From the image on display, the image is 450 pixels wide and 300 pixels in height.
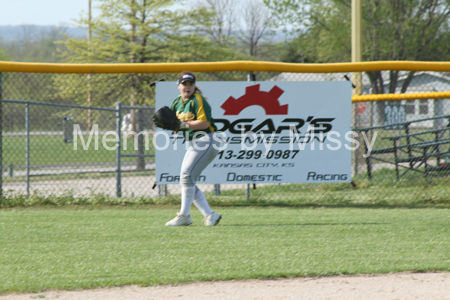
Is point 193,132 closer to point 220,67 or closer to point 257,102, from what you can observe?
point 257,102

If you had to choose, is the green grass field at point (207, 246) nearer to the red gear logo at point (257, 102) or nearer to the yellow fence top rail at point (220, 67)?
the red gear logo at point (257, 102)

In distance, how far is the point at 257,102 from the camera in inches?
267

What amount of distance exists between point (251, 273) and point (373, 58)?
26067 mm

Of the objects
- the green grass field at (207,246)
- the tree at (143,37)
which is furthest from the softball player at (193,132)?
the tree at (143,37)

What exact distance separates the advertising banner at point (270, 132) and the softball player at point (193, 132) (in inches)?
62.2

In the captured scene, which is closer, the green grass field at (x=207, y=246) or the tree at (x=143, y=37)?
the green grass field at (x=207, y=246)

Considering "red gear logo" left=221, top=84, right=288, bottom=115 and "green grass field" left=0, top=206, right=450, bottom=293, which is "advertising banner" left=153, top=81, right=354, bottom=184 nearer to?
"red gear logo" left=221, top=84, right=288, bottom=115

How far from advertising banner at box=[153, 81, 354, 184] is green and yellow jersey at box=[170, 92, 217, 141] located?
1641mm

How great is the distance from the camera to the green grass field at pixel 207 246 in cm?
358

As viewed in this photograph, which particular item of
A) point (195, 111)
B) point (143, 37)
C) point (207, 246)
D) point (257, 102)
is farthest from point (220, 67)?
point (143, 37)

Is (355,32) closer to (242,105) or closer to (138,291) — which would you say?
(242,105)

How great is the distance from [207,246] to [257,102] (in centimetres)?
297

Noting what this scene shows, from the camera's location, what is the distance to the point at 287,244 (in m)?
4.50

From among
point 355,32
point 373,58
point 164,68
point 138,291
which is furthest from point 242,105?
point 373,58
